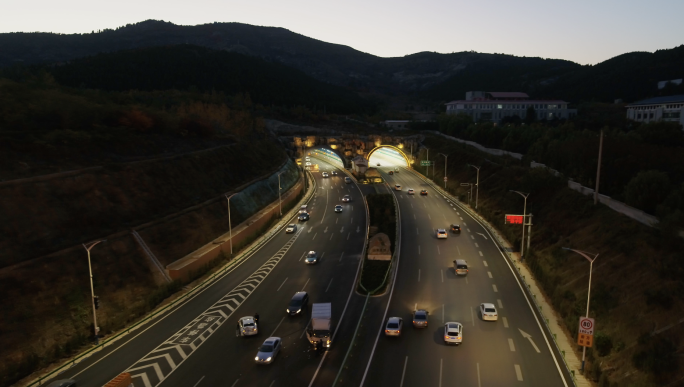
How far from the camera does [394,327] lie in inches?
1275

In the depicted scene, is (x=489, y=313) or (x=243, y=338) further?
(x=489, y=313)

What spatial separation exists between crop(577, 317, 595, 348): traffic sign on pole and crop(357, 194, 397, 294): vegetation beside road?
60.0 ft

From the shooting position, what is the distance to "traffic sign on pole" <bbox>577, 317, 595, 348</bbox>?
88.7 feet

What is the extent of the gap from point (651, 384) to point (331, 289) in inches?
997

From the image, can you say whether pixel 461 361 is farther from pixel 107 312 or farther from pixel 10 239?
pixel 10 239

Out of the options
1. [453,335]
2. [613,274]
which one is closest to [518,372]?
[453,335]

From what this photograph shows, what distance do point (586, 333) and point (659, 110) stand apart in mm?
126685

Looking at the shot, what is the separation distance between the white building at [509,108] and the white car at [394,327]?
145 metres

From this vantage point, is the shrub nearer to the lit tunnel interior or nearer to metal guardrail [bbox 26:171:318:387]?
metal guardrail [bbox 26:171:318:387]

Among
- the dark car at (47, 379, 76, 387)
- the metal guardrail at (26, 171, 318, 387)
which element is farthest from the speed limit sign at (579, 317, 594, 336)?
the metal guardrail at (26, 171, 318, 387)

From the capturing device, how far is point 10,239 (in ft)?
115

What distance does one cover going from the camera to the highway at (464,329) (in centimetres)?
2712

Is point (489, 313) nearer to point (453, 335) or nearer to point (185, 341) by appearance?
point (453, 335)

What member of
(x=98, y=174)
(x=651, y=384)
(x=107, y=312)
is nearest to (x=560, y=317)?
(x=651, y=384)
